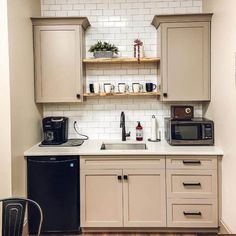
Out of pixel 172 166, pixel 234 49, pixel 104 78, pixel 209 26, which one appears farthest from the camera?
pixel 104 78

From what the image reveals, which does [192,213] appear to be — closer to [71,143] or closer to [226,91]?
[226,91]

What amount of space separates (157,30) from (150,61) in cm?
38

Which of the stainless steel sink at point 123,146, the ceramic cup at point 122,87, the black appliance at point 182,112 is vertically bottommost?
the stainless steel sink at point 123,146

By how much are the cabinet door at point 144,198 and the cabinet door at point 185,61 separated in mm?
889

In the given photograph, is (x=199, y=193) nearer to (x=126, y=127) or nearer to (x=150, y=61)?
(x=126, y=127)

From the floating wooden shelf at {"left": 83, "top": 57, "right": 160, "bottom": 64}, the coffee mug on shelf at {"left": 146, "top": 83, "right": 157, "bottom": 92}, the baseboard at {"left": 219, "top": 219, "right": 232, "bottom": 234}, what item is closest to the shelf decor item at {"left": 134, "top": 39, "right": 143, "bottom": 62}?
the floating wooden shelf at {"left": 83, "top": 57, "right": 160, "bottom": 64}

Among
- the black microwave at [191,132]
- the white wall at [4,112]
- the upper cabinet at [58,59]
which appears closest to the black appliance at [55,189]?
the white wall at [4,112]

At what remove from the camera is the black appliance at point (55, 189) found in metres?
2.99

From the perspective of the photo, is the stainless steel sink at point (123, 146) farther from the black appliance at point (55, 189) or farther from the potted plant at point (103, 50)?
the potted plant at point (103, 50)

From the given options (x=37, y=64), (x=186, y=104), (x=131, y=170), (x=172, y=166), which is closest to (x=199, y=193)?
(x=172, y=166)

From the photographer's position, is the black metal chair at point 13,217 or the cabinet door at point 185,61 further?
the cabinet door at point 185,61

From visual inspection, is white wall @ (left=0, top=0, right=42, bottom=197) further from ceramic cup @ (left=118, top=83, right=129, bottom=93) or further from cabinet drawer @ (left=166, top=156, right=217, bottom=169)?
cabinet drawer @ (left=166, top=156, right=217, bottom=169)

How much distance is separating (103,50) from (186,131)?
1.27 m

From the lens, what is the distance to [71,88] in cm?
340
